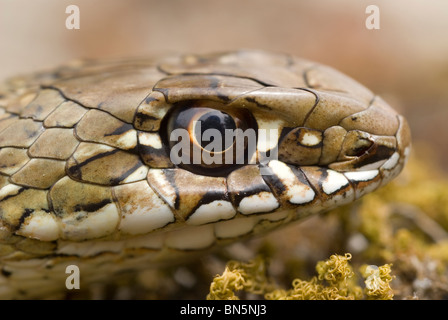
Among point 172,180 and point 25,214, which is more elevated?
point 172,180

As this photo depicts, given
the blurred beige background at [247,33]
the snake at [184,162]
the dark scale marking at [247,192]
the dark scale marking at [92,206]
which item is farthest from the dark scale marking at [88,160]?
the blurred beige background at [247,33]

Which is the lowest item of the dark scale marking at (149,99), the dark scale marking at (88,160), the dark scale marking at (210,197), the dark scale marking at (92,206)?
the dark scale marking at (92,206)

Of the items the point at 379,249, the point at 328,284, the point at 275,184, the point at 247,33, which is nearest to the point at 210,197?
the point at 275,184

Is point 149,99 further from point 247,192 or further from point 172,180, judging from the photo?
point 247,192

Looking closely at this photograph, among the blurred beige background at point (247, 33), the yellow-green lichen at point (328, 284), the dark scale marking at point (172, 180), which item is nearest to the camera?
the dark scale marking at point (172, 180)

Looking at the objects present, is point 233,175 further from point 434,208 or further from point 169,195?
point 434,208

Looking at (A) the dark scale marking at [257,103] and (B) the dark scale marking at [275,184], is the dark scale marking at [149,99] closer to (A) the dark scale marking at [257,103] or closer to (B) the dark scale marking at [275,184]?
(A) the dark scale marking at [257,103]

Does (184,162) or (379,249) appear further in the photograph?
(379,249)

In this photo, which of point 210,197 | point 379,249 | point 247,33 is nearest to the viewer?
point 210,197

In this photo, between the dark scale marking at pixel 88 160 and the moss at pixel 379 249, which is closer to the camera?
the dark scale marking at pixel 88 160
